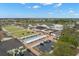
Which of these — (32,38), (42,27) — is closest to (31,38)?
(32,38)

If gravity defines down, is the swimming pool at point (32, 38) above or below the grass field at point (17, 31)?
below

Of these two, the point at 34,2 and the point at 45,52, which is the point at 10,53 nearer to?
the point at 45,52

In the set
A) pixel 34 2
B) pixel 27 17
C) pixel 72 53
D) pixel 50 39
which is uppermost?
pixel 34 2

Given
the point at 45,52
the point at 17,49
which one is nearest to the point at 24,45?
the point at 17,49

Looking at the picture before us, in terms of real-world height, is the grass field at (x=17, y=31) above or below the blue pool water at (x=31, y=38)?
above

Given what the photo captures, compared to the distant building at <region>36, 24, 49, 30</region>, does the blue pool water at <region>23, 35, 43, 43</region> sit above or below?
below

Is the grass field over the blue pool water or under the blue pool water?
over

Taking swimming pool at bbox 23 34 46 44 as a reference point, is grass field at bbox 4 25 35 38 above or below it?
above
